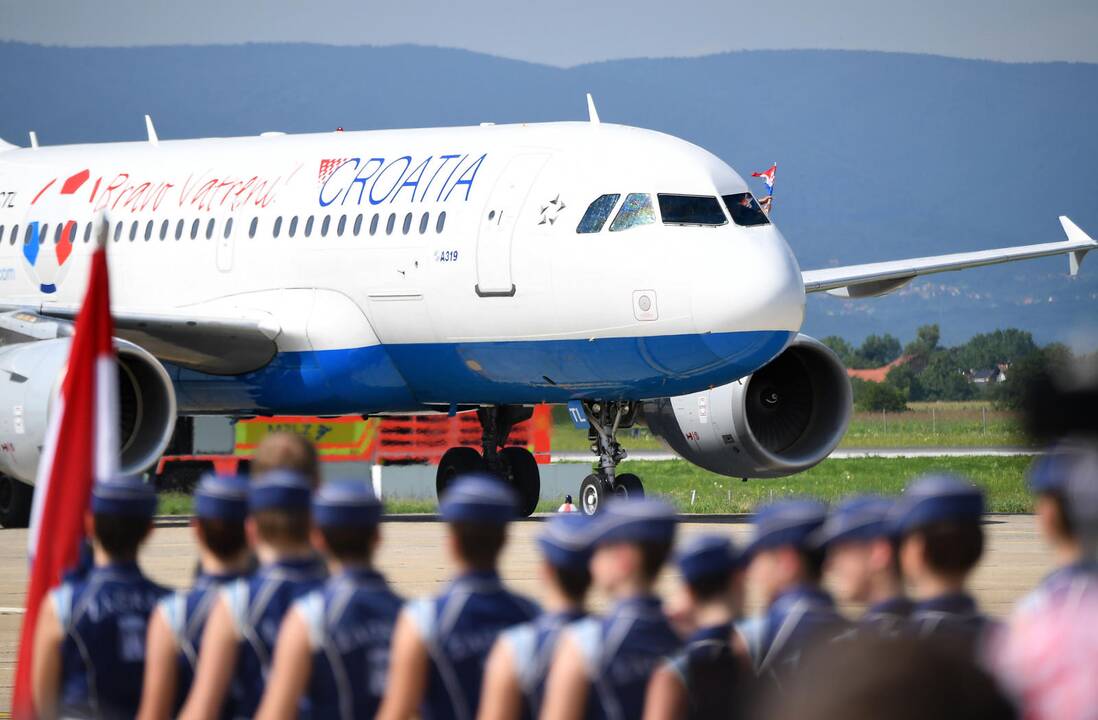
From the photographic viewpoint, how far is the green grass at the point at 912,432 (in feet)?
135

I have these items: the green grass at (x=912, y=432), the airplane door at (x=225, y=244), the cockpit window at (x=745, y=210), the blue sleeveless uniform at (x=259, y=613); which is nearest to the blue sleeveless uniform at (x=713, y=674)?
the blue sleeveless uniform at (x=259, y=613)

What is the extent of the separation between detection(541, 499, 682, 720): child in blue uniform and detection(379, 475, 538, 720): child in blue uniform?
1.04 ft

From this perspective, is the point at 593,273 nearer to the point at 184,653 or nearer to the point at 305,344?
the point at 305,344

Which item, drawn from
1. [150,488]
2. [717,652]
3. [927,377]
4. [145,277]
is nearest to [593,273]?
[145,277]

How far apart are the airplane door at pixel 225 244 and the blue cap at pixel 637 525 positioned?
14355 millimetres

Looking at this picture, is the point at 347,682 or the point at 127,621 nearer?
the point at 347,682

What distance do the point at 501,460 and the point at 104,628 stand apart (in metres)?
14.1

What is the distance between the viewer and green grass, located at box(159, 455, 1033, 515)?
21.5m

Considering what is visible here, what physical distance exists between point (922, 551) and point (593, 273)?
38.0 ft

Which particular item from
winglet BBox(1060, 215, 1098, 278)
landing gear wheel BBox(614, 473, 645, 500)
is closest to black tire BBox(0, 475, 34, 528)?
landing gear wheel BBox(614, 473, 645, 500)

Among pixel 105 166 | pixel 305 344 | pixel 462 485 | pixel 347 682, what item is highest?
pixel 105 166

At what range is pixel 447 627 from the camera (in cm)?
437

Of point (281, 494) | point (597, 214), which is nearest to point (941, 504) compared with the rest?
point (281, 494)

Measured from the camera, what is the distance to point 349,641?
4.53m
